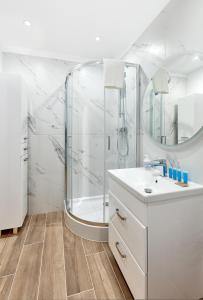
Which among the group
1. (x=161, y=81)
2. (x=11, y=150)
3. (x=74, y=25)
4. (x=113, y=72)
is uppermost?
(x=74, y=25)

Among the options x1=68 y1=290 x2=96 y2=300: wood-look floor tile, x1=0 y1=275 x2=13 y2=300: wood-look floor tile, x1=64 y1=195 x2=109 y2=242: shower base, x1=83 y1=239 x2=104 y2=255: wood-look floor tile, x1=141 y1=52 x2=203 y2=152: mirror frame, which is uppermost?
x1=141 y1=52 x2=203 y2=152: mirror frame

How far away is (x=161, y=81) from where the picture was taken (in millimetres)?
1509

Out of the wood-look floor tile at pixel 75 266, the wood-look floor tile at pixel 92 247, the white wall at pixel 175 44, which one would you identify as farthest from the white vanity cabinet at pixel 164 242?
the wood-look floor tile at pixel 92 247

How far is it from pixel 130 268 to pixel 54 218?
4.81ft

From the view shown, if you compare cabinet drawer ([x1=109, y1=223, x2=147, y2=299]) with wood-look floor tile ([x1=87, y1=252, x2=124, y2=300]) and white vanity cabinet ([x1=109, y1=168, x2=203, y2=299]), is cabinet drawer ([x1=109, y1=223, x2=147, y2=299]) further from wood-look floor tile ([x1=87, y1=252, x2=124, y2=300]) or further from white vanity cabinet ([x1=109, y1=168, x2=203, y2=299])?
wood-look floor tile ([x1=87, y1=252, x2=124, y2=300])

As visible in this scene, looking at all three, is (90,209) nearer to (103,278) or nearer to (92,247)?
(92,247)

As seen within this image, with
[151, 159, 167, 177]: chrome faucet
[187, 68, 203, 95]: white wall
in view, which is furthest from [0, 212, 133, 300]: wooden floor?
[187, 68, 203, 95]: white wall

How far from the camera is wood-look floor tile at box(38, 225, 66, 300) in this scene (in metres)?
1.17

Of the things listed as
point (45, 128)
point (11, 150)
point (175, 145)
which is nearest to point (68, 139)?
point (45, 128)

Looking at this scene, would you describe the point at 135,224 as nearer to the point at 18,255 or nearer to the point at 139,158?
the point at 139,158

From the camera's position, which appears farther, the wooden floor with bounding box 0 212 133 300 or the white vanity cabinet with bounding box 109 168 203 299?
the wooden floor with bounding box 0 212 133 300

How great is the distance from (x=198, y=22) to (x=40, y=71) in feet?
6.43

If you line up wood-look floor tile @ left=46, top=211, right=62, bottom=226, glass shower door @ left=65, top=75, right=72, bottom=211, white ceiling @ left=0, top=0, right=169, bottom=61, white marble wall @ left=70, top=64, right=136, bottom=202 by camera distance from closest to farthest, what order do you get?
white ceiling @ left=0, top=0, right=169, bottom=61, white marble wall @ left=70, top=64, right=136, bottom=202, wood-look floor tile @ left=46, top=211, right=62, bottom=226, glass shower door @ left=65, top=75, right=72, bottom=211

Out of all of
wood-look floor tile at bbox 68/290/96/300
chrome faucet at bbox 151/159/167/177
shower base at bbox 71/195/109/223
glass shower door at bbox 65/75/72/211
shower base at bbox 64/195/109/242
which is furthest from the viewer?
glass shower door at bbox 65/75/72/211
